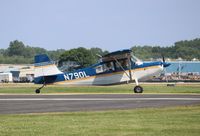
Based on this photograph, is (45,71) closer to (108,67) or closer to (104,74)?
(104,74)

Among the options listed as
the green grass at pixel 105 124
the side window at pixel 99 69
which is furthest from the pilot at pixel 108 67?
the green grass at pixel 105 124

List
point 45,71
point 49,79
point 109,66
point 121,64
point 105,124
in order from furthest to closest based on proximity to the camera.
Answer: point 49,79 < point 45,71 < point 109,66 < point 121,64 < point 105,124

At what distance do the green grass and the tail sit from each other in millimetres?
20329

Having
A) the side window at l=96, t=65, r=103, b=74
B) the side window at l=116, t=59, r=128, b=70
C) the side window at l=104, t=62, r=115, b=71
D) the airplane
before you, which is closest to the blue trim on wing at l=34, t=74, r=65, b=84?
the airplane

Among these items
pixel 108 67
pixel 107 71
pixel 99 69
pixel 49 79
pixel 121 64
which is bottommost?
pixel 49 79

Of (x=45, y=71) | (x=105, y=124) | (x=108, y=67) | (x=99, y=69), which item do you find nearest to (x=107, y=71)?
(x=108, y=67)

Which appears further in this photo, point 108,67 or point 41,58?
point 41,58

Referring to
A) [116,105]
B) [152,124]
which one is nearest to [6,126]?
[152,124]

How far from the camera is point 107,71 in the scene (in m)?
38.9

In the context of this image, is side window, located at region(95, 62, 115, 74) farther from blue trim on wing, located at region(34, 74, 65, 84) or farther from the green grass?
the green grass

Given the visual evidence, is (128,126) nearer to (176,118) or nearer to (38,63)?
(176,118)

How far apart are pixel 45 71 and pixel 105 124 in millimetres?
24618

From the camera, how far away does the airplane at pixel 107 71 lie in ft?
126

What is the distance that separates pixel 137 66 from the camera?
127ft
